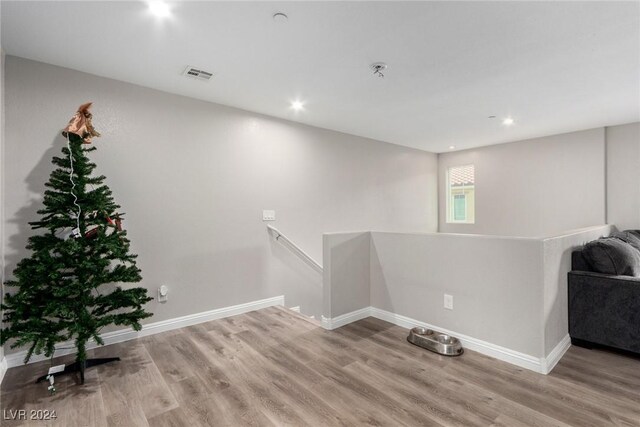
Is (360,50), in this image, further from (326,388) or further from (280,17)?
(326,388)

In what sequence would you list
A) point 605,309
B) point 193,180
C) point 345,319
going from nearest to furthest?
point 605,309 → point 345,319 → point 193,180

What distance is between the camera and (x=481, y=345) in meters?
2.65

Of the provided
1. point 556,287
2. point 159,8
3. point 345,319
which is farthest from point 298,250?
point 159,8

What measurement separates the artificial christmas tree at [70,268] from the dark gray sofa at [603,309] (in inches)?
150

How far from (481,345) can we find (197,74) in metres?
3.59

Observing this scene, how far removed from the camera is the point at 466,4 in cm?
194

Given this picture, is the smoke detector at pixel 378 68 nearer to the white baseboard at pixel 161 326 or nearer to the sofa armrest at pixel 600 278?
the sofa armrest at pixel 600 278

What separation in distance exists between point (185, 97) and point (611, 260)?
451cm

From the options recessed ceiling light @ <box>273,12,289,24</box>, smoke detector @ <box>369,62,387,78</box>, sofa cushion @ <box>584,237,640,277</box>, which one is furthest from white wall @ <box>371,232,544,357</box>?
recessed ceiling light @ <box>273,12,289,24</box>

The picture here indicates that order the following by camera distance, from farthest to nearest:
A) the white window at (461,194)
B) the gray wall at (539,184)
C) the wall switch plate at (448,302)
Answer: the white window at (461,194)
the gray wall at (539,184)
the wall switch plate at (448,302)

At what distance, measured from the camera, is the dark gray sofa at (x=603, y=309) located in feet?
8.13

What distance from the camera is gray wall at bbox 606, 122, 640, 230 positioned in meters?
4.46

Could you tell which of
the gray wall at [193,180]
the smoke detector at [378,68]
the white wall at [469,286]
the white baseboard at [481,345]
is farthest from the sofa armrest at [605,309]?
the gray wall at [193,180]

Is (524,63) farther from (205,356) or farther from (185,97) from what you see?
(205,356)
